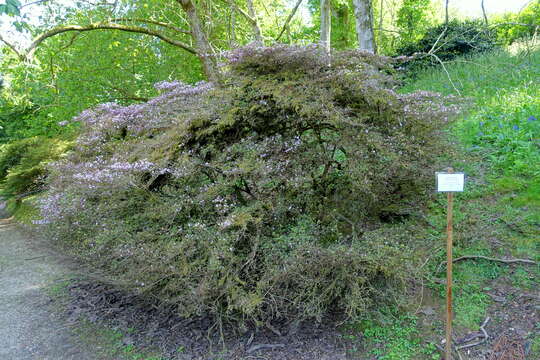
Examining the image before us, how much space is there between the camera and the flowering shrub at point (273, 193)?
3047 mm

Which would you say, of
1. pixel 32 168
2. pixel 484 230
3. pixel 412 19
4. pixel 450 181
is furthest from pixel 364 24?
pixel 412 19

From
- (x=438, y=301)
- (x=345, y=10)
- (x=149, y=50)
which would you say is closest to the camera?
(x=438, y=301)

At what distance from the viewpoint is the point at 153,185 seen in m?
3.85

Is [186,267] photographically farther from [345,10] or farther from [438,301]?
[345,10]

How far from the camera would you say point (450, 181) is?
2.63 metres

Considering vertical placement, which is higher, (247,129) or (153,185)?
(247,129)

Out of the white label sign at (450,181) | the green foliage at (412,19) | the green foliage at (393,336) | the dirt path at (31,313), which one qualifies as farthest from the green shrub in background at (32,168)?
the green foliage at (412,19)

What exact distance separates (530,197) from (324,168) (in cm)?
272

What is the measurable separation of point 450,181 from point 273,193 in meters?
1.42

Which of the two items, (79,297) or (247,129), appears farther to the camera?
(79,297)

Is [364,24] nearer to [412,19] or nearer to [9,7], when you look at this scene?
[9,7]

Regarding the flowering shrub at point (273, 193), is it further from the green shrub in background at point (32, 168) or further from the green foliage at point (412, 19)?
the green foliage at point (412, 19)

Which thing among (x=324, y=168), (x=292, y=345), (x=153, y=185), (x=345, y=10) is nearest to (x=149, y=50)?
(x=345, y=10)

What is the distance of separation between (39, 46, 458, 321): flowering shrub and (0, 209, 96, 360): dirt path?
2.86ft
